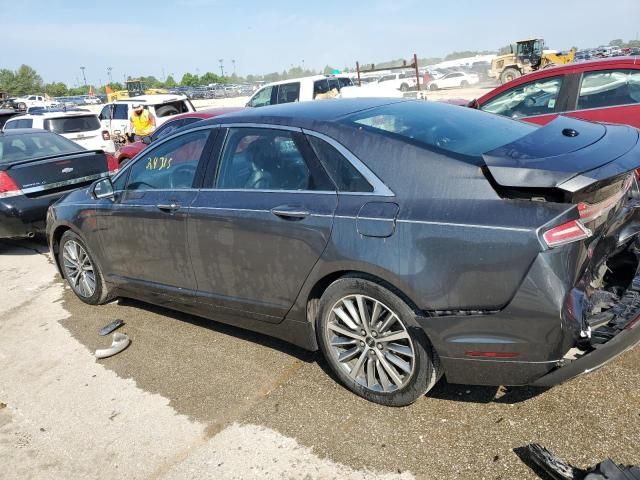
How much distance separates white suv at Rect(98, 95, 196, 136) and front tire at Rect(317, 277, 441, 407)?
12.0 meters

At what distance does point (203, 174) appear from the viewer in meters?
3.72

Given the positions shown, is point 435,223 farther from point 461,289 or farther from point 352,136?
point 352,136

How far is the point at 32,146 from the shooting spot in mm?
7730

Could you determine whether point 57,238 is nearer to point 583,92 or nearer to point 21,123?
point 583,92

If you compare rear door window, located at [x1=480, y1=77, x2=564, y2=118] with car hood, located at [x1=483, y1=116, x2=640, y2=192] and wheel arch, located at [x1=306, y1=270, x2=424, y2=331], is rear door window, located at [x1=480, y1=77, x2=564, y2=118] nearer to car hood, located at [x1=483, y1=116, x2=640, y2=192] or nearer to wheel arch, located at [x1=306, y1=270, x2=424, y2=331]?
car hood, located at [x1=483, y1=116, x2=640, y2=192]

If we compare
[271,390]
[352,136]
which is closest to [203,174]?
[352,136]

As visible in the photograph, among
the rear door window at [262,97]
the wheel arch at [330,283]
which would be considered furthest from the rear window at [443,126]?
the rear door window at [262,97]

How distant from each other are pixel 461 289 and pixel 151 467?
1824mm

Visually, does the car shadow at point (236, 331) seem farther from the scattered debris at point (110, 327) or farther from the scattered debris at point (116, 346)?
the scattered debris at point (116, 346)

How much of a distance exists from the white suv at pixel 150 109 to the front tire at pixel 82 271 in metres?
9.36

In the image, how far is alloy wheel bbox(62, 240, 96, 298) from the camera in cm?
498

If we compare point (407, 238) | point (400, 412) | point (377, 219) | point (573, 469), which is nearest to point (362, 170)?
point (377, 219)

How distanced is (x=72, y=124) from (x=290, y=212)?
39.3ft

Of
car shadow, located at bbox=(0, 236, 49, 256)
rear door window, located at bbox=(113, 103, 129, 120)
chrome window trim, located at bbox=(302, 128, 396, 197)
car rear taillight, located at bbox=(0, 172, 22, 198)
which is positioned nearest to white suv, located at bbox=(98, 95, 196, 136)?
rear door window, located at bbox=(113, 103, 129, 120)
